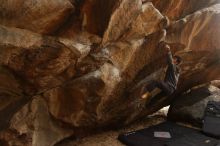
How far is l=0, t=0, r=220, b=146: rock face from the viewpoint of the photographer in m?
6.12

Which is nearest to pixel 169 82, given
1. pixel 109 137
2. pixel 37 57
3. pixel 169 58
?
pixel 169 58

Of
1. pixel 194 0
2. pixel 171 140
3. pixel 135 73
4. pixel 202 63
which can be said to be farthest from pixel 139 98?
pixel 194 0

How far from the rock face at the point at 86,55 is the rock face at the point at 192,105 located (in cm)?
99

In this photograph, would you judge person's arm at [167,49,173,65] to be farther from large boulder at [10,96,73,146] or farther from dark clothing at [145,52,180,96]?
large boulder at [10,96,73,146]

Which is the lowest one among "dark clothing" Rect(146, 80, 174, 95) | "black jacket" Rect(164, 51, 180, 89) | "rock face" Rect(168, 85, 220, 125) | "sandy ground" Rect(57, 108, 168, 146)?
"sandy ground" Rect(57, 108, 168, 146)

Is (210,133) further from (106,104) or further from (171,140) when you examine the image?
(106,104)

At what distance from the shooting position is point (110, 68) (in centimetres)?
764

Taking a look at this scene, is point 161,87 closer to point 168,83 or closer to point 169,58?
point 168,83

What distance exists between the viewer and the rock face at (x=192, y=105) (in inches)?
398

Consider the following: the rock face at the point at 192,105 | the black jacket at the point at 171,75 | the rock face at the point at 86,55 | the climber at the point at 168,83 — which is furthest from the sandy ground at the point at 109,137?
the black jacket at the point at 171,75

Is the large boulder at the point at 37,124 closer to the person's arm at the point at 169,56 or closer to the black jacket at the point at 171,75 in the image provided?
the black jacket at the point at 171,75

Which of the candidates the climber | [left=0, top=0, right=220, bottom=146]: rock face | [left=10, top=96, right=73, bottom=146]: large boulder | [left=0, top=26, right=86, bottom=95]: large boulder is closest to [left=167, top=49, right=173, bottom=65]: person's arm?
the climber

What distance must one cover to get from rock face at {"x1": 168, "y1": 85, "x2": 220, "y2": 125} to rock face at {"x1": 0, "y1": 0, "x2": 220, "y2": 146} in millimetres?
989

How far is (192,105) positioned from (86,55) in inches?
193
